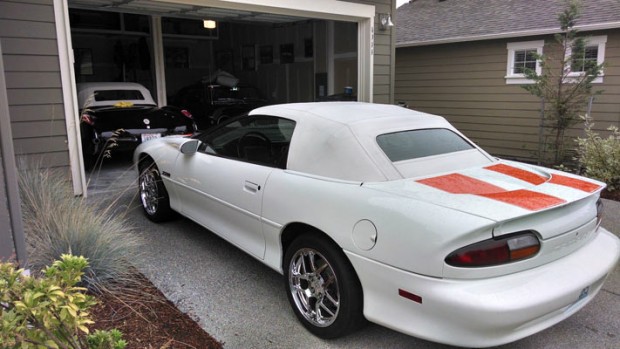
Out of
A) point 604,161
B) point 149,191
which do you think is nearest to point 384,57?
point 604,161

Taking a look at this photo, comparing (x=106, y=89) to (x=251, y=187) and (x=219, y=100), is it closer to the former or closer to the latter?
(x=219, y=100)

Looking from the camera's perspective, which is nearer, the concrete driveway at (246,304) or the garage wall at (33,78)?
the concrete driveway at (246,304)

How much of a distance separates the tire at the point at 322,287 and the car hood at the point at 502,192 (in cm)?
51

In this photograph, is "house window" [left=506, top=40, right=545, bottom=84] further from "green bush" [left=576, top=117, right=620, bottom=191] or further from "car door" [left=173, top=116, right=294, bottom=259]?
"car door" [left=173, top=116, right=294, bottom=259]

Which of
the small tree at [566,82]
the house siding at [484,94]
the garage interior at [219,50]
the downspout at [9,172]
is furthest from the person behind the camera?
the garage interior at [219,50]

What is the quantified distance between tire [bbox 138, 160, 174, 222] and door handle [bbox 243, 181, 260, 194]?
175 cm

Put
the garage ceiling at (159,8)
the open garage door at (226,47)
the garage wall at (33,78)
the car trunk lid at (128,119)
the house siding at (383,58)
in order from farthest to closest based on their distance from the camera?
the open garage door at (226,47), the house siding at (383,58), the garage ceiling at (159,8), the car trunk lid at (128,119), the garage wall at (33,78)

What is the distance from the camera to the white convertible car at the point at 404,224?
2303mm

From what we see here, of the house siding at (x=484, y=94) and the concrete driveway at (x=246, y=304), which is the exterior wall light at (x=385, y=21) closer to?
the house siding at (x=484, y=94)

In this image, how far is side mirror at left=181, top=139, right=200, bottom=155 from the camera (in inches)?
172

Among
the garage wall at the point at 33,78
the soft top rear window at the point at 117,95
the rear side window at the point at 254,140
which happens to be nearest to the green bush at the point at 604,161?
the rear side window at the point at 254,140

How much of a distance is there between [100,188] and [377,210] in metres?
5.12

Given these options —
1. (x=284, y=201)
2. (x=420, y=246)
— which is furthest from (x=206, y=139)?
(x=420, y=246)

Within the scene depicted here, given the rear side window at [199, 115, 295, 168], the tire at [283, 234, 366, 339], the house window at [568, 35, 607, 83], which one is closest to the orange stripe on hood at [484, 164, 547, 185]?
the tire at [283, 234, 366, 339]
